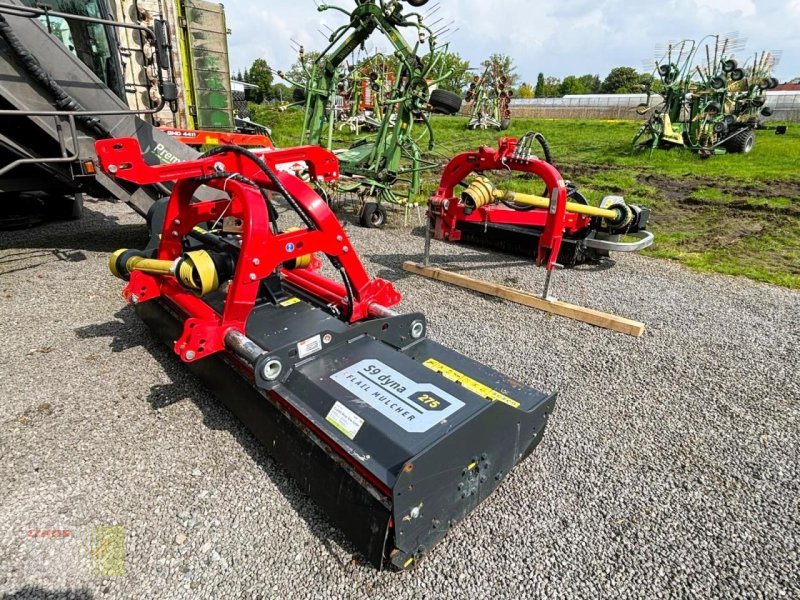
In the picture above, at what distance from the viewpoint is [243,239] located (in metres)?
2.30

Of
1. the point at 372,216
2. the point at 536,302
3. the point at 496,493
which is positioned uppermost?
the point at 372,216

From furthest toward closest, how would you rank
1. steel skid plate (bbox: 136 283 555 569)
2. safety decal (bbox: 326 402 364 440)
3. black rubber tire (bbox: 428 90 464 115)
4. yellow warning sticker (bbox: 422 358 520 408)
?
1. black rubber tire (bbox: 428 90 464 115)
2. yellow warning sticker (bbox: 422 358 520 408)
3. safety decal (bbox: 326 402 364 440)
4. steel skid plate (bbox: 136 283 555 569)

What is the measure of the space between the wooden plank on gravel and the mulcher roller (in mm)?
1951

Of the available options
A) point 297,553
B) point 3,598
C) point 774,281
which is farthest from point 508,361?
point 774,281

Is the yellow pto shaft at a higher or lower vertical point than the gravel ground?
higher

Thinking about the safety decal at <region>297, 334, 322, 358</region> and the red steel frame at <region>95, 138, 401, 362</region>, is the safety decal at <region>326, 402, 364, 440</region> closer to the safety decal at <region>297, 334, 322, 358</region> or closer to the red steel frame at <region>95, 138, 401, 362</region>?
the safety decal at <region>297, 334, 322, 358</region>

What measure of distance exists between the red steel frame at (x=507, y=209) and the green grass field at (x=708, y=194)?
1985 mm

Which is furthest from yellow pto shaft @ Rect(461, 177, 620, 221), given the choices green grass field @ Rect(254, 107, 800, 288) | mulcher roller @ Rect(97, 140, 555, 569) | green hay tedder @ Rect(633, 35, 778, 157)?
green hay tedder @ Rect(633, 35, 778, 157)

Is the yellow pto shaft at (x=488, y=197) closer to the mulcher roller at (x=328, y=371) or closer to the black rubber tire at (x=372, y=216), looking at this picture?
the mulcher roller at (x=328, y=371)

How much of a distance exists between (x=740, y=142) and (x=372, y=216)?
44.6ft

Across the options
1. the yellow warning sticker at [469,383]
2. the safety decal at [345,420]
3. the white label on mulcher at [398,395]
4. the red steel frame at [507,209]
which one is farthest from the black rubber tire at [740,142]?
the safety decal at [345,420]

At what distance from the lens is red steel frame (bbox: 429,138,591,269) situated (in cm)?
402

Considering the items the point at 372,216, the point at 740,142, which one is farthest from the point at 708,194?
the point at 740,142

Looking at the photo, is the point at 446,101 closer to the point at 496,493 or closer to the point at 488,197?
the point at 488,197
